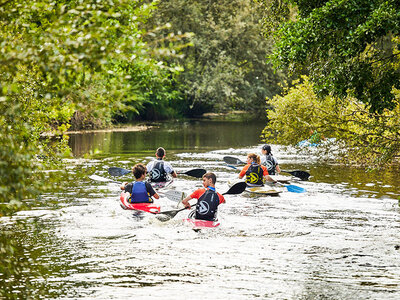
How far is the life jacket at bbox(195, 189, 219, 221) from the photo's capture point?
13.2 meters

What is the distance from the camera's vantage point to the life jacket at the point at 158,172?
18.2 m

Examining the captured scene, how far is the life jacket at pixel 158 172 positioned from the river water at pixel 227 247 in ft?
2.91

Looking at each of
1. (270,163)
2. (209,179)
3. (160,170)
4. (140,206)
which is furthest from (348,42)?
(270,163)

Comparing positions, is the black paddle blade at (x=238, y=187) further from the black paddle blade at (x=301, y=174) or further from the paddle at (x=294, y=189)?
the black paddle blade at (x=301, y=174)

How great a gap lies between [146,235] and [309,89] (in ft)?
52.5

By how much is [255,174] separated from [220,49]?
37.5 m

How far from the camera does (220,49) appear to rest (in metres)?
54.3

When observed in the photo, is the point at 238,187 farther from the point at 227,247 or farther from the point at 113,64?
the point at 113,64

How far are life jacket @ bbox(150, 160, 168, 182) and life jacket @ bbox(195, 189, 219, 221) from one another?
492cm

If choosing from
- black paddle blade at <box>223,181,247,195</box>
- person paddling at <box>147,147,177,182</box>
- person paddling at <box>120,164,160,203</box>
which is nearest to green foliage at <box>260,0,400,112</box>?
black paddle blade at <box>223,181,247,195</box>

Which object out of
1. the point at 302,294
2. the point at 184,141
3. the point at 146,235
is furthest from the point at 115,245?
the point at 184,141

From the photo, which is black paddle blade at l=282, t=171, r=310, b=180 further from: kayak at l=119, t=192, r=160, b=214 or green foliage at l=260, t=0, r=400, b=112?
green foliage at l=260, t=0, r=400, b=112

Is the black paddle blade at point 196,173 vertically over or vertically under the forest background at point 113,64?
under

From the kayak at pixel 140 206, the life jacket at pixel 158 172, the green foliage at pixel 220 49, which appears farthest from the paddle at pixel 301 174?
the green foliage at pixel 220 49
